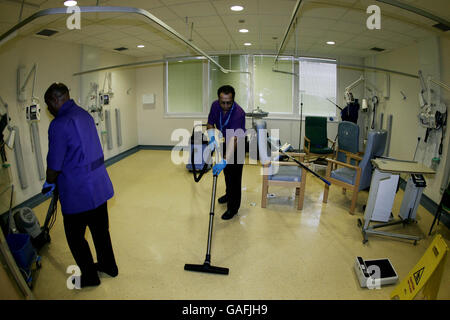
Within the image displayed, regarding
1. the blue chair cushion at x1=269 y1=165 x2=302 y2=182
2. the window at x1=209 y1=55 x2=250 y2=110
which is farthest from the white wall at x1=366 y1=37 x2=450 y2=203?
the window at x1=209 y1=55 x2=250 y2=110

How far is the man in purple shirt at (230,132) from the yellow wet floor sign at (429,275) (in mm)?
1813

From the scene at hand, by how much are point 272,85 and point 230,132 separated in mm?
4354

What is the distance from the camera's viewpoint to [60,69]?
14.3 ft

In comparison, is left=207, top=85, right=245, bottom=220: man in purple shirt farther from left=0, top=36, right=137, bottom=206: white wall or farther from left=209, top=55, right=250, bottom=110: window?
left=209, top=55, right=250, bottom=110: window

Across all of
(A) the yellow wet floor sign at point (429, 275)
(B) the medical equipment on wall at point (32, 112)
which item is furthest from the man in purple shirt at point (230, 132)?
Answer: (B) the medical equipment on wall at point (32, 112)

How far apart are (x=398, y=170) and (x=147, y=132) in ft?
20.4

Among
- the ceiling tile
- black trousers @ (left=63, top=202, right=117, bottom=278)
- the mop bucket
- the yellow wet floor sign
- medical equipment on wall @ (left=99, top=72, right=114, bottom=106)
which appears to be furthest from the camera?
medical equipment on wall @ (left=99, top=72, right=114, bottom=106)

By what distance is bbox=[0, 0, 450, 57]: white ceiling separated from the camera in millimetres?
2885

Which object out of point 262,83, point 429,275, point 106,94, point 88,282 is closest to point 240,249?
point 88,282

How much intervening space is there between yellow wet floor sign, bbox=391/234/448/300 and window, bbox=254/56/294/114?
18.4ft

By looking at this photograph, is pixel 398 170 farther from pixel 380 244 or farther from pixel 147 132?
pixel 147 132

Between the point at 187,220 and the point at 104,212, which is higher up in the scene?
the point at 104,212

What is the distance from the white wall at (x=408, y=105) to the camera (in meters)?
3.65
